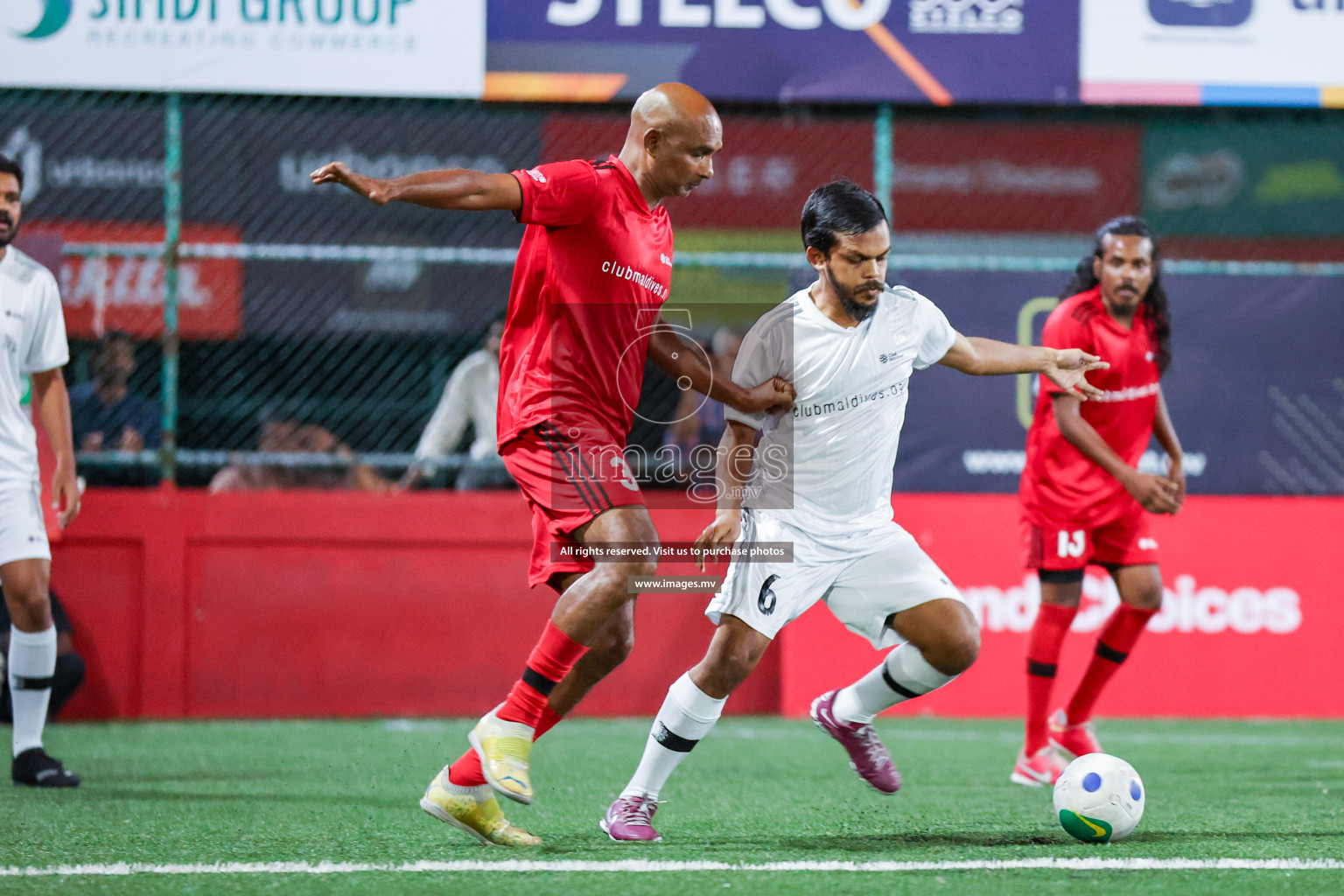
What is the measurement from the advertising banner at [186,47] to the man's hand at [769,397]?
428 centimetres

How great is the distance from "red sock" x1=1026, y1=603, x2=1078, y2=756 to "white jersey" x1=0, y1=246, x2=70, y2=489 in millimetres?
3901

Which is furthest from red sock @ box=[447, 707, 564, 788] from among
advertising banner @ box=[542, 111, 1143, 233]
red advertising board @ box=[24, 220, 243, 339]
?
advertising banner @ box=[542, 111, 1143, 233]

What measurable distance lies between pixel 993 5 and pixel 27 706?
5976 millimetres

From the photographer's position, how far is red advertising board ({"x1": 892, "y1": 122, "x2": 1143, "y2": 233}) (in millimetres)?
12352

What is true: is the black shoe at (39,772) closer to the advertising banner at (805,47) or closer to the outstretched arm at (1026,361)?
the outstretched arm at (1026,361)

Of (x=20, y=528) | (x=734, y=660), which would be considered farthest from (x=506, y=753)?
(x=20, y=528)

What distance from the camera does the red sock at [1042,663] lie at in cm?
561

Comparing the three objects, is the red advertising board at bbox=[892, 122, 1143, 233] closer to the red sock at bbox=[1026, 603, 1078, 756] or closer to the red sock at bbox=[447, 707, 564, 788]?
the red sock at bbox=[1026, 603, 1078, 756]

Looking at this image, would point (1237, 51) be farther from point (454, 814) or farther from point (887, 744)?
point (454, 814)

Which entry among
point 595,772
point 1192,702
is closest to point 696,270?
point 1192,702

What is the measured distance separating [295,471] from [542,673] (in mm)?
4711

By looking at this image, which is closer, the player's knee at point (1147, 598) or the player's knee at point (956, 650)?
the player's knee at point (956, 650)

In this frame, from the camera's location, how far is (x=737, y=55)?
7941 mm

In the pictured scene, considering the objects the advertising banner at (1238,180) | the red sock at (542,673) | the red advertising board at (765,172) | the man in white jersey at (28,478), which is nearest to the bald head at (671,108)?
the red sock at (542,673)
